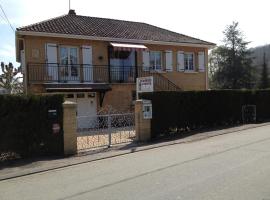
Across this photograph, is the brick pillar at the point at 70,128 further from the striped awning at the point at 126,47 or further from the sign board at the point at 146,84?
the striped awning at the point at 126,47

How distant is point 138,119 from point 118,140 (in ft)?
3.59

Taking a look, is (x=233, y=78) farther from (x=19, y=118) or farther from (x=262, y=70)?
(x=19, y=118)

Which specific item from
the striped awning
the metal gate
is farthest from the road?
the striped awning

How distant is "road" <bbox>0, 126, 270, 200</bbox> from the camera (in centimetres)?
729

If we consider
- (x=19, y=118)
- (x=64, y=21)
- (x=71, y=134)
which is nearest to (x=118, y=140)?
(x=71, y=134)

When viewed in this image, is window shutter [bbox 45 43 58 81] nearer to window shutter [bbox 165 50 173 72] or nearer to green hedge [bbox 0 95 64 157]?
window shutter [bbox 165 50 173 72]

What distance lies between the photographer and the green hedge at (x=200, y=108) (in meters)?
17.2

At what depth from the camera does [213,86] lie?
6569 cm

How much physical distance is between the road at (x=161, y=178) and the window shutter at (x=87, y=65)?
47.1ft

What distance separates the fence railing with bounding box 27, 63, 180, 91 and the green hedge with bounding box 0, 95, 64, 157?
37.5 feet

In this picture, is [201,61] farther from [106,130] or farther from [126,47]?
[106,130]

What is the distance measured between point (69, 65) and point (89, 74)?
139cm

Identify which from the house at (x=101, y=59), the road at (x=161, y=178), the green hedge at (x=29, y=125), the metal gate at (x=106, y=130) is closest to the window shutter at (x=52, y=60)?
the house at (x=101, y=59)

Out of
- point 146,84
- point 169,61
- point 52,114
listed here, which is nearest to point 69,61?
point 169,61
